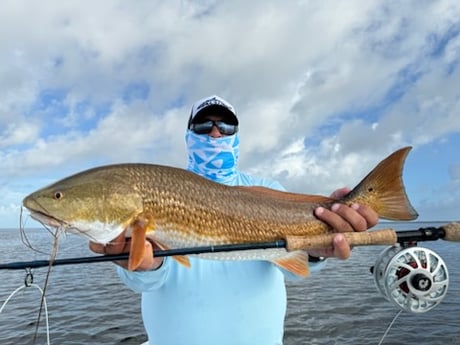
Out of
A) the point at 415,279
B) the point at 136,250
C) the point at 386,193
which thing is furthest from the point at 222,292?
the point at 415,279

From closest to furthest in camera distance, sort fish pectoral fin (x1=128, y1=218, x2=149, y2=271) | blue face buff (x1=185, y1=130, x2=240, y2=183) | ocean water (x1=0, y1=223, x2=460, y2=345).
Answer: fish pectoral fin (x1=128, y1=218, x2=149, y2=271)
blue face buff (x1=185, y1=130, x2=240, y2=183)
ocean water (x1=0, y1=223, x2=460, y2=345)

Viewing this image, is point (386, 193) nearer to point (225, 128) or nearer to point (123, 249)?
point (225, 128)

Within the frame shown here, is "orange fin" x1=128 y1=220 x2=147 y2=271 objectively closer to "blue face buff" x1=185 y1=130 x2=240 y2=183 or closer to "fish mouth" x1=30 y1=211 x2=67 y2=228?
"fish mouth" x1=30 y1=211 x2=67 y2=228

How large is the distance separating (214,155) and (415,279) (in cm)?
230

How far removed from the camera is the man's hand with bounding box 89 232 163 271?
107 inches

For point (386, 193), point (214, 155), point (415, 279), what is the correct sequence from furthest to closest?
point (415, 279), point (214, 155), point (386, 193)

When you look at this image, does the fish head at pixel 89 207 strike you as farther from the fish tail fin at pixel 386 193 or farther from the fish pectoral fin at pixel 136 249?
the fish tail fin at pixel 386 193

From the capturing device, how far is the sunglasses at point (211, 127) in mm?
3846

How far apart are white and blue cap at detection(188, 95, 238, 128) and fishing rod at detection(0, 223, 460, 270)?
132 cm

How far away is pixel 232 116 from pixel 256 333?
184cm

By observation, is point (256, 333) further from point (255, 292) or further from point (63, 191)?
point (63, 191)

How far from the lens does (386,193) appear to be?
10.1 feet

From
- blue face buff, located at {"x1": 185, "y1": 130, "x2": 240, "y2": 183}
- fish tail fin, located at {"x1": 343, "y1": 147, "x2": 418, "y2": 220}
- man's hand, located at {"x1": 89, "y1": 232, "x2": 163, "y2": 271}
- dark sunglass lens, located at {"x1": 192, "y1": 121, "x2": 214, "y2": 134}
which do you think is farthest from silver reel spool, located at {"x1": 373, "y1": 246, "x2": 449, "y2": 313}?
man's hand, located at {"x1": 89, "y1": 232, "x2": 163, "y2": 271}

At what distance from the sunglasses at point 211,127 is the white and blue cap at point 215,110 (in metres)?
0.04
